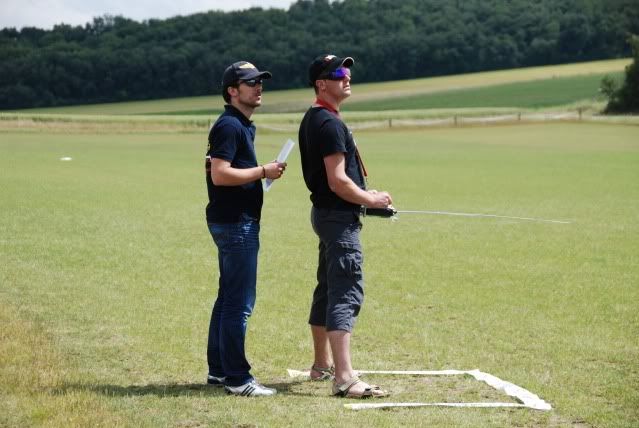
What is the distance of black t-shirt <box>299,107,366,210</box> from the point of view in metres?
7.43

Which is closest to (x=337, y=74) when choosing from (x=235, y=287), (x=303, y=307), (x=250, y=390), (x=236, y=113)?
(x=236, y=113)

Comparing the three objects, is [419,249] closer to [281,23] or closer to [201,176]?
[201,176]

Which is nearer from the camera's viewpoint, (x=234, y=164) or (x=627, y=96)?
(x=234, y=164)

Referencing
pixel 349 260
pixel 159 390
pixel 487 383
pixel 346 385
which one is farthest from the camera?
pixel 487 383

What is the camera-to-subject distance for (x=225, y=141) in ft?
24.6

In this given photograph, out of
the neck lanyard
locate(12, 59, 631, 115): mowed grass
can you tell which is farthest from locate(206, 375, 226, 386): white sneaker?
locate(12, 59, 631, 115): mowed grass

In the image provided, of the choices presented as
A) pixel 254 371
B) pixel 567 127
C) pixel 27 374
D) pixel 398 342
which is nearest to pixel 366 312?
pixel 398 342

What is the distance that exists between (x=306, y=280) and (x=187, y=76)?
107 m

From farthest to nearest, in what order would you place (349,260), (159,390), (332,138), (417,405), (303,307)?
1. (303,307)
2. (159,390)
3. (349,260)
4. (332,138)
5. (417,405)

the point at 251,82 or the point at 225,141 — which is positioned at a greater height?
the point at 251,82

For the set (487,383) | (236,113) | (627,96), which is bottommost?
(627,96)

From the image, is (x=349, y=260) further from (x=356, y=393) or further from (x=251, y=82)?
(x=251, y=82)

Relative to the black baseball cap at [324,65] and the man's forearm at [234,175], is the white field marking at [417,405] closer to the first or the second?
the man's forearm at [234,175]

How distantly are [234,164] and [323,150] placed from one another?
0.66 metres
